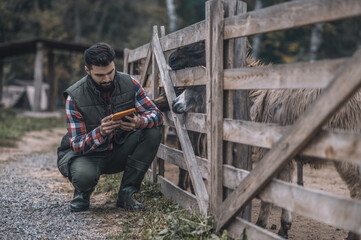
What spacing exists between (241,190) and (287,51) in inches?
901

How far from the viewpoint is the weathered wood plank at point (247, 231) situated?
9.19ft

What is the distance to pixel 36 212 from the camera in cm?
444

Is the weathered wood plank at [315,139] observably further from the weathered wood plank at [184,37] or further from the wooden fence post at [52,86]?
the wooden fence post at [52,86]

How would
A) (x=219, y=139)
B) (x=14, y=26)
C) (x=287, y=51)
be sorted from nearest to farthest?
(x=219, y=139), (x=287, y=51), (x=14, y=26)

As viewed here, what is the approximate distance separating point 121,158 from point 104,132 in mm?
621

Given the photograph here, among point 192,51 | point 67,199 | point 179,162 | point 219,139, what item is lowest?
point 67,199

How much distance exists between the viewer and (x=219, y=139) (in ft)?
11.0

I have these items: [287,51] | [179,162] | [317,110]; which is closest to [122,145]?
[179,162]

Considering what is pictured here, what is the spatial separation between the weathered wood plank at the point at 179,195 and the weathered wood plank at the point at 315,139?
102 cm

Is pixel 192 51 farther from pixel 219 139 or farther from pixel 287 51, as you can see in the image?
pixel 287 51

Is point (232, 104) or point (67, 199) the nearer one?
point (232, 104)

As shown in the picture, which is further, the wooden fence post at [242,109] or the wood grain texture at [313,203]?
the wooden fence post at [242,109]

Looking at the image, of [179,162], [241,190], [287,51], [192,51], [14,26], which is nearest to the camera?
[241,190]

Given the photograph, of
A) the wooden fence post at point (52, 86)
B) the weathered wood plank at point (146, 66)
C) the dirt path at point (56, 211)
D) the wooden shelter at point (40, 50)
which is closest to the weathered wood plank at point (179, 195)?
the dirt path at point (56, 211)
